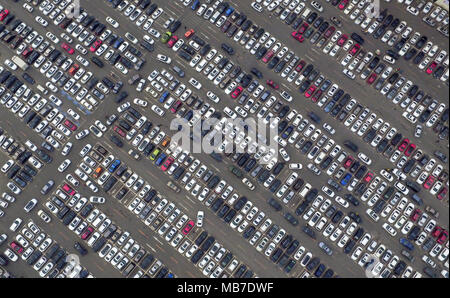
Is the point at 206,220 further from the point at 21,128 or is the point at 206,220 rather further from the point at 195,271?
the point at 21,128

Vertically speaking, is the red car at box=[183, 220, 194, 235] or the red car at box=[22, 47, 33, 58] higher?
the red car at box=[22, 47, 33, 58]

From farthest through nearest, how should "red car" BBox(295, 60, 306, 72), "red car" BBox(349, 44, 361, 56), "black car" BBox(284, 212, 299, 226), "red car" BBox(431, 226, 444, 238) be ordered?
A: "red car" BBox(349, 44, 361, 56) < "red car" BBox(295, 60, 306, 72) < "red car" BBox(431, 226, 444, 238) < "black car" BBox(284, 212, 299, 226)

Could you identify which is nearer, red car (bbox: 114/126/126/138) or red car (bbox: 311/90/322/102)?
red car (bbox: 114/126/126/138)

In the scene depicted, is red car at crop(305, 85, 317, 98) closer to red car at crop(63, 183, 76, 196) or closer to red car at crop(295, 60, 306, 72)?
red car at crop(295, 60, 306, 72)

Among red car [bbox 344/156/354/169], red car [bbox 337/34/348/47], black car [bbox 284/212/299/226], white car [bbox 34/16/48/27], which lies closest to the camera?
black car [bbox 284/212/299/226]

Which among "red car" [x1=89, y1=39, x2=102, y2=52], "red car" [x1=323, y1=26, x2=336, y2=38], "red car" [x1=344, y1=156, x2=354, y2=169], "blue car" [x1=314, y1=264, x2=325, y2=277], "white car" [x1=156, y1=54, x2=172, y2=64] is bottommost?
"blue car" [x1=314, y1=264, x2=325, y2=277]

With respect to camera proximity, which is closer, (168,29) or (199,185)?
(199,185)

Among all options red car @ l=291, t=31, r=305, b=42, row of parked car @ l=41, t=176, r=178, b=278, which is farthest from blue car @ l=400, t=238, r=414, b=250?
red car @ l=291, t=31, r=305, b=42

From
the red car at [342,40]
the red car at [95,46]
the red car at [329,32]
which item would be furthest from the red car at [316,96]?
the red car at [95,46]

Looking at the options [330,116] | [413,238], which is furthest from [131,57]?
[413,238]
